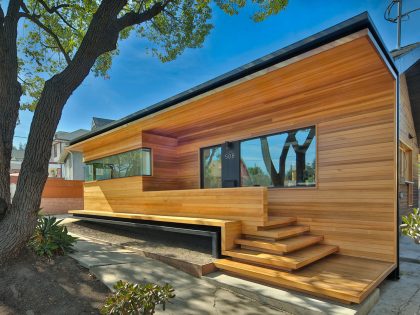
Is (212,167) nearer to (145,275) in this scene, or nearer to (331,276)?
(145,275)

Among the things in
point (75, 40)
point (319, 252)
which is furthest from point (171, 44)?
point (319, 252)

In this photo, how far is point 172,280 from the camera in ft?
12.3

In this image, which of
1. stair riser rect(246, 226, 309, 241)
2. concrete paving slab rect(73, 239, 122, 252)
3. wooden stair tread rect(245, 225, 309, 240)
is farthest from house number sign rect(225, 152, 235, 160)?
A: concrete paving slab rect(73, 239, 122, 252)

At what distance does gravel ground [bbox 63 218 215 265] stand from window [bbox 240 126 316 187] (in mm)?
1762

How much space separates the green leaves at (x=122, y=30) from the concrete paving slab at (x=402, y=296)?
5216mm

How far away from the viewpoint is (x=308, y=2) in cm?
657

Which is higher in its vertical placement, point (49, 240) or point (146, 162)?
point (146, 162)

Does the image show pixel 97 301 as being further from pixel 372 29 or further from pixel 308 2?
pixel 308 2

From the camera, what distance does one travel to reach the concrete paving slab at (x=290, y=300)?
108 inches

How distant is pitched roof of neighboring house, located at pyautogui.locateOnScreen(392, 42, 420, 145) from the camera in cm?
446

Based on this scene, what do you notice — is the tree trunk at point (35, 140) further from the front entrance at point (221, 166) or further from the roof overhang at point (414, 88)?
the roof overhang at point (414, 88)

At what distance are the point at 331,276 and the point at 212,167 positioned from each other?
4.05 m

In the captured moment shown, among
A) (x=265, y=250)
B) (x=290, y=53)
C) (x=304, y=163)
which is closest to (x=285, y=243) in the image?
(x=265, y=250)

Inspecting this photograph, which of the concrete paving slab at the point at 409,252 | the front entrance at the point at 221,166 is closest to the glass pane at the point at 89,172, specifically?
the front entrance at the point at 221,166
